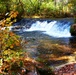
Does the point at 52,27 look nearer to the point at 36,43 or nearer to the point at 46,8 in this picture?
the point at 36,43

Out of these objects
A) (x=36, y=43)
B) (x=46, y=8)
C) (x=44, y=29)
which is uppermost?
(x=36, y=43)

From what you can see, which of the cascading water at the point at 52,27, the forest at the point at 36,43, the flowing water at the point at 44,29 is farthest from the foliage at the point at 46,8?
the cascading water at the point at 52,27

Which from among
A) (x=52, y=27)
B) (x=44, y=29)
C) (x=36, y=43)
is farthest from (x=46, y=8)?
(x=36, y=43)

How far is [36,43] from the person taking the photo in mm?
14031

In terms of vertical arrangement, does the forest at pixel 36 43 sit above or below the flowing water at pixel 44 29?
above

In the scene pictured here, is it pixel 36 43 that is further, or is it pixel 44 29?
pixel 44 29

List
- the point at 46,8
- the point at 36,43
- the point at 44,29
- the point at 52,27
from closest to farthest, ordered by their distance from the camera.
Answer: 1. the point at 36,43
2. the point at 52,27
3. the point at 44,29
4. the point at 46,8

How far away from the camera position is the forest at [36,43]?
5.98 m

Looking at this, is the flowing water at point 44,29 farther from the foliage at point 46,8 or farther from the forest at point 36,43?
the foliage at point 46,8

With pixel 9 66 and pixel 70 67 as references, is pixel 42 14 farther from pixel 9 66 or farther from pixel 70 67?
pixel 9 66

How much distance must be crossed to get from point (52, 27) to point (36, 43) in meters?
7.07

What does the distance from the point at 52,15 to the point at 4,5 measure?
270 inches

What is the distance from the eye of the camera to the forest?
235 inches

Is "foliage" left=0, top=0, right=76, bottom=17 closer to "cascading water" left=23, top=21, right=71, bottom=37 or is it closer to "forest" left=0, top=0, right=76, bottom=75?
"forest" left=0, top=0, right=76, bottom=75
